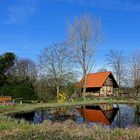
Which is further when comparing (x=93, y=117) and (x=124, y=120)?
(x=93, y=117)

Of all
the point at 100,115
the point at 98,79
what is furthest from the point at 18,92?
the point at 98,79

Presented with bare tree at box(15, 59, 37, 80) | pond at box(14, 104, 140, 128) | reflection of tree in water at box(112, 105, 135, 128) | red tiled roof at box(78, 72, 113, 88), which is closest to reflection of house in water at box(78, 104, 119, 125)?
pond at box(14, 104, 140, 128)

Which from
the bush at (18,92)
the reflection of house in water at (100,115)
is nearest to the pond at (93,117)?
the reflection of house in water at (100,115)

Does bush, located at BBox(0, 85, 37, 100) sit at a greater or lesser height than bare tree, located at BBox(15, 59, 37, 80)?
lesser

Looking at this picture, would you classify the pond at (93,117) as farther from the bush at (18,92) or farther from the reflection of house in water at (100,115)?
the bush at (18,92)

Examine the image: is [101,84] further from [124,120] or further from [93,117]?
[124,120]

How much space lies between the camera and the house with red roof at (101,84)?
2675 inches

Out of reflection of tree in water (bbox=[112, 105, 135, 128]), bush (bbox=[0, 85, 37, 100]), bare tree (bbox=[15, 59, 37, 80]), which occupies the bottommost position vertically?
reflection of tree in water (bbox=[112, 105, 135, 128])

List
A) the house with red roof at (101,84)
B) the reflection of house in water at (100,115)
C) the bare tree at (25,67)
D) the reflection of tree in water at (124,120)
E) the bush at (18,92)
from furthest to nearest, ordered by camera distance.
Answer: the bare tree at (25,67), the house with red roof at (101,84), the bush at (18,92), the reflection of house in water at (100,115), the reflection of tree in water at (124,120)

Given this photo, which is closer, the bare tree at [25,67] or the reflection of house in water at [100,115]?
the reflection of house in water at [100,115]

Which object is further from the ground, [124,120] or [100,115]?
[100,115]

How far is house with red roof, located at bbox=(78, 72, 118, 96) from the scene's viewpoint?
2675 inches

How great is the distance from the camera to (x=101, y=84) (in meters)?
67.4

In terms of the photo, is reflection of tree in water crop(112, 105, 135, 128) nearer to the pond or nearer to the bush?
the pond
